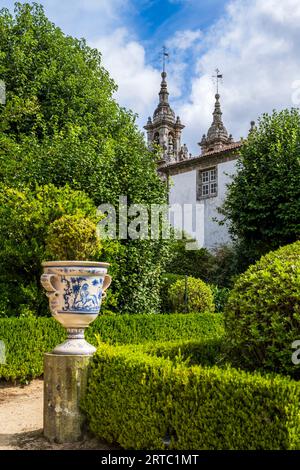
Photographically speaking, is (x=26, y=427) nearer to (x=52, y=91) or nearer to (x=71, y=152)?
(x=71, y=152)

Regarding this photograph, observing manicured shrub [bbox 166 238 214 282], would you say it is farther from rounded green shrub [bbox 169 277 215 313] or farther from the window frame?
rounded green shrub [bbox 169 277 215 313]

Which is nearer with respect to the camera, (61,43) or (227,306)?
(227,306)

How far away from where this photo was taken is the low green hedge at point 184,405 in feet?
11.6

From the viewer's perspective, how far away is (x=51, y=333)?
849 cm

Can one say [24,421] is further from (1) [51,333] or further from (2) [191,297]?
(2) [191,297]

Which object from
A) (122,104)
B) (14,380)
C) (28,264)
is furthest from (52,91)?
(14,380)

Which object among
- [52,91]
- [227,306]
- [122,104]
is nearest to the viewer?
[227,306]

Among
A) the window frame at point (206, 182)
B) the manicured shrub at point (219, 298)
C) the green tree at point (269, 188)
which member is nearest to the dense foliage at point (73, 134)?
the manicured shrub at point (219, 298)

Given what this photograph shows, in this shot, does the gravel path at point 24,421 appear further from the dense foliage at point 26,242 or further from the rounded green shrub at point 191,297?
the rounded green shrub at point 191,297

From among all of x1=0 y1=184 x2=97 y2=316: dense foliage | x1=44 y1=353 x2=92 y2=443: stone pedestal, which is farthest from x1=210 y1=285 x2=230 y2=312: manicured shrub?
x1=44 y1=353 x2=92 y2=443: stone pedestal

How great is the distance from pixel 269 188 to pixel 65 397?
1303cm

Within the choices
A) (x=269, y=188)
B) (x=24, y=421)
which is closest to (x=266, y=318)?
(x=24, y=421)

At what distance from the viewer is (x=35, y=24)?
62.0ft
